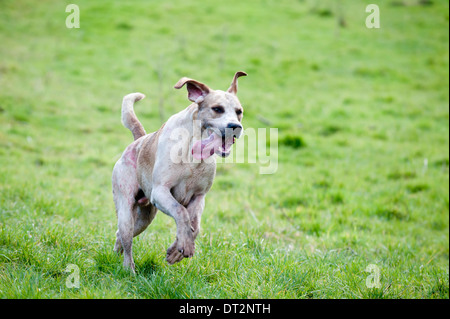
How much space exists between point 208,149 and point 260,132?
799cm

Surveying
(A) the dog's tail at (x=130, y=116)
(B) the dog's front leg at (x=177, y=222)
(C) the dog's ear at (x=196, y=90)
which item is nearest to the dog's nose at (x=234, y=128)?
(C) the dog's ear at (x=196, y=90)

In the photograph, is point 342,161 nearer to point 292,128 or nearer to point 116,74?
point 292,128

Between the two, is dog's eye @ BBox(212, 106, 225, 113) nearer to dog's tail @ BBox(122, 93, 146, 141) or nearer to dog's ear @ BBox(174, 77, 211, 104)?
dog's ear @ BBox(174, 77, 211, 104)

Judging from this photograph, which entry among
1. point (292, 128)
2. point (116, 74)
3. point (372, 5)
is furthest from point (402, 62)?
point (116, 74)

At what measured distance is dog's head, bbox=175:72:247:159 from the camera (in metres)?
3.96

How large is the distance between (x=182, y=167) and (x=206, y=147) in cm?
32

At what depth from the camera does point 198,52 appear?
667 inches

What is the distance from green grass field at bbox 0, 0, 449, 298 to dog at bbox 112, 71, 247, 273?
0.45 m

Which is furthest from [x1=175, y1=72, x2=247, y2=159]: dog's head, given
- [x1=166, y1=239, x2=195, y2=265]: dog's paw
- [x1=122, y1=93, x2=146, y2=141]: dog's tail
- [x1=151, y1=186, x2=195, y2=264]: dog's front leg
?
[x1=122, y1=93, x2=146, y2=141]: dog's tail

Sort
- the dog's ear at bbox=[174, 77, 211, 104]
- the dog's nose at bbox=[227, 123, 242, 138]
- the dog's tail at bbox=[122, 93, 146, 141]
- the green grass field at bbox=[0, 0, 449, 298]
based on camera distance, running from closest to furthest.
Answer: the dog's nose at bbox=[227, 123, 242, 138] < the dog's ear at bbox=[174, 77, 211, 104] < the green grass field at bbox=[0, 0, 449, 298] < the dog's tail at bbox=[122, 93, 146, 141]

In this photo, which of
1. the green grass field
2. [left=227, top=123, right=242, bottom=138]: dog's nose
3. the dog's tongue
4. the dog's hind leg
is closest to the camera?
[left=227, top=123, right=242, bottom=138]: dog's nose

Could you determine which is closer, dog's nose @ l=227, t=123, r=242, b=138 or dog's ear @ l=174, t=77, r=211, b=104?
dog's nose @ l=227, t=123, r=242, b=138

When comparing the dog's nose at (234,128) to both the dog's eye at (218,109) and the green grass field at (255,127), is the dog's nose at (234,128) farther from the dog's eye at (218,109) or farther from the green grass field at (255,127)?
the green grass field at (255,127)

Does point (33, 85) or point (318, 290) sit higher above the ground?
point (33, 85)
